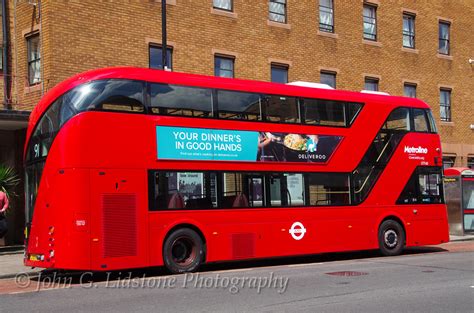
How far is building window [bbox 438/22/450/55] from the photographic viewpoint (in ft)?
97.8

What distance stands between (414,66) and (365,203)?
14.3m

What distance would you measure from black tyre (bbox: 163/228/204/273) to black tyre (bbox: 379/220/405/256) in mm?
5495

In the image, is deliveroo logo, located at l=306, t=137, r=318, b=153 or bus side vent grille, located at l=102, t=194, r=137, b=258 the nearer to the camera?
bus side vent grille, located at l=102, t=194, r=137, b=258

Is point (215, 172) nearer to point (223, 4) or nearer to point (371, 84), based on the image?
point (223, 4)

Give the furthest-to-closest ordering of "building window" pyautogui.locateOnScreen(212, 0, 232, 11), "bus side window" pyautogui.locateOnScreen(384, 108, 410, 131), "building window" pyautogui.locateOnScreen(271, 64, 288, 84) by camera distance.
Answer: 1. "building window" pyautogui.locateOnScreen(271, 64, 288, 84)
2. "building window" pyautogui.locateOnScreen(212, 0, 232, 11)
3. "bus side window" pyautogui.locateOnScreen(384, 108, 410, 131)

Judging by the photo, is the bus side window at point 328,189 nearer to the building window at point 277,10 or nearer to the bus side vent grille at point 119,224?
the bus side vent grille at point 119,224

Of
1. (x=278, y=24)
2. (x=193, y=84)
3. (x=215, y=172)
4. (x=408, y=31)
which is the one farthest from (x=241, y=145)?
(x=408, y=31)

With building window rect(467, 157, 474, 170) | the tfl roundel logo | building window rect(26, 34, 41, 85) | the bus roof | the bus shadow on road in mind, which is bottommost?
the bus shadow on road

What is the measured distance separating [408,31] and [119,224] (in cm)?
2055

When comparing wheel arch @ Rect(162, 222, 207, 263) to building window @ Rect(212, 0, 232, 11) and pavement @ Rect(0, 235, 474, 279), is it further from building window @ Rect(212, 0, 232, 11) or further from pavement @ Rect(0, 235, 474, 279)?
building window @ Rect(212, 0, 232, 11)

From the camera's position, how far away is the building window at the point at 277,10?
23438 millimetres

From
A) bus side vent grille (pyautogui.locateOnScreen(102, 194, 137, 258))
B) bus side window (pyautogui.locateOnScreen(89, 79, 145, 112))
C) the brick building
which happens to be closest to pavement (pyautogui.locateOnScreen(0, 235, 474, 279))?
the brick building

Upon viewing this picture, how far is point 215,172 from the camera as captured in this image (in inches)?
529

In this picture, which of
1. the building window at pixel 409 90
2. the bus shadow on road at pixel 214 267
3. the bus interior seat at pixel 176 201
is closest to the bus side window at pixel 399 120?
the bus shadow on road at pixel 214 267
